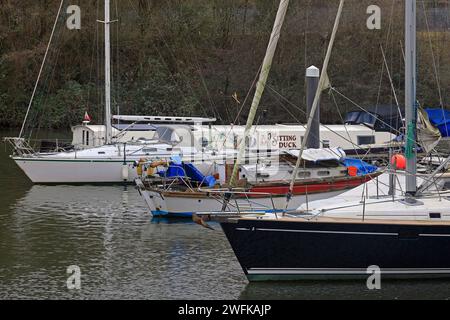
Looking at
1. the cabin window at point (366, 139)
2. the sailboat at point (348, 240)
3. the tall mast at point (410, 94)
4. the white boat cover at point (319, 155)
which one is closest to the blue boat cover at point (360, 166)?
the white boat cover at point (319, 155)

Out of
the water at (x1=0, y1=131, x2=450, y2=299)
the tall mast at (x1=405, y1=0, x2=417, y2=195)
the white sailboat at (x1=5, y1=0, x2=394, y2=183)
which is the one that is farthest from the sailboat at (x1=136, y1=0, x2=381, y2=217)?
the tall mast at (x1=405, y1=0, x2=417, y2=195)

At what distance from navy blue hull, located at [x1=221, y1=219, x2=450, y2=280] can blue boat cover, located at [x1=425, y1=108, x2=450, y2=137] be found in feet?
67.1

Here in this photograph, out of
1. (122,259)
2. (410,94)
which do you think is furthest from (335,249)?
(122,259)

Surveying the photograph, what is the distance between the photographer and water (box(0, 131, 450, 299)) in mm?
24250

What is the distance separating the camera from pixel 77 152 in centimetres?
4419

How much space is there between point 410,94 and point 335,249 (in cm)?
443

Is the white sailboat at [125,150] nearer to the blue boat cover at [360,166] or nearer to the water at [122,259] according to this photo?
the water at [122,259]

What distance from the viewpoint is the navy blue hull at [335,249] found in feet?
78.8

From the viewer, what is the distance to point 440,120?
46844 millimetres

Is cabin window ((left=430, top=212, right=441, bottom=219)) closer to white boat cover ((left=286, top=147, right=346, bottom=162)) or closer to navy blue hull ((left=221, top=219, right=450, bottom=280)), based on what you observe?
navy blue hull ((left=221, top=219, right=450, bottom=280))
